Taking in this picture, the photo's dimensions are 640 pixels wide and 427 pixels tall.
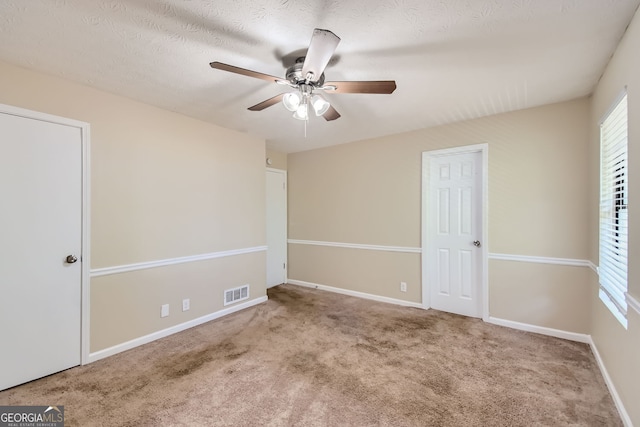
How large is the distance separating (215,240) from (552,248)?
3.66 m

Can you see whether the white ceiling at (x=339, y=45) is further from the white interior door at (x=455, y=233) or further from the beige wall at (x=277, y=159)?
the beige wall at (x=277, y=159)

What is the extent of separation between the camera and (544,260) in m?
2.85

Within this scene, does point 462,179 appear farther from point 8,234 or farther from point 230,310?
point 8,234

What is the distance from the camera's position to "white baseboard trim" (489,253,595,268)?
2.67 m

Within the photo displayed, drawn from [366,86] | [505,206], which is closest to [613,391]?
[505,206]

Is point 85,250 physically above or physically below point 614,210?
below

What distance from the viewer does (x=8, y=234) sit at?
1997 millimetres

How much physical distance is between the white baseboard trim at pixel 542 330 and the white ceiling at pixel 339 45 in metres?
2.27

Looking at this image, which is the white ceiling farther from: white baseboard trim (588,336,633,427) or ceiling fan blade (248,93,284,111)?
white baseboard trim (588,336,633,427)

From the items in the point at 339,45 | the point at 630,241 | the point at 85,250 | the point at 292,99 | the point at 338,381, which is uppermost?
the point at 339,45

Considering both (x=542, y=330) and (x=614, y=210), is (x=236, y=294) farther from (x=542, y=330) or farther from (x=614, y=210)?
(x=614, y=210)

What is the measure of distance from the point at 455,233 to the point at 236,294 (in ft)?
9.49

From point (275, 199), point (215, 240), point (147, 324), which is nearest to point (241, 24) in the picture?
point (215, 240)

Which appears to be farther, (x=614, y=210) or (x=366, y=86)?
(x=614, y=210)
